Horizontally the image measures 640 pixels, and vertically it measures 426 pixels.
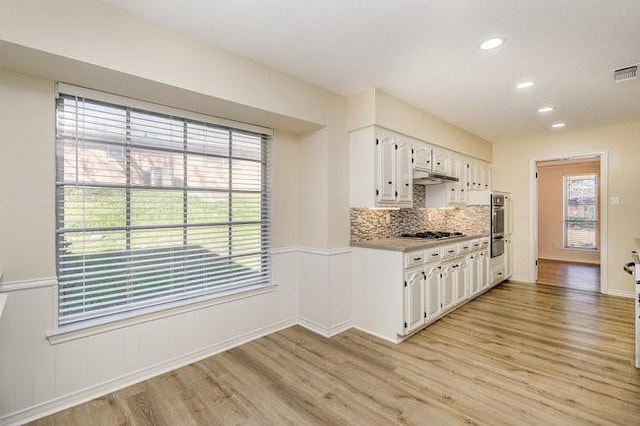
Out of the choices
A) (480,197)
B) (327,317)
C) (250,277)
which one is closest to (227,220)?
(250,277)

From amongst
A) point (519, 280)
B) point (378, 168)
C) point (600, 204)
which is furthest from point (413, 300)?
point (600, 204)

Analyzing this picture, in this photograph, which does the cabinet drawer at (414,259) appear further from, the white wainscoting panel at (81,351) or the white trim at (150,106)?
the white trim at (150,106)

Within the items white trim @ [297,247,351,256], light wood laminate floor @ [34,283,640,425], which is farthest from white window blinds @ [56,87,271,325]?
light wood laminate floor @ [34,283,640,425]

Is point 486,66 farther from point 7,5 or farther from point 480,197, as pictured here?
point 7,5

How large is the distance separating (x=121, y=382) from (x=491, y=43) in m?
3.87

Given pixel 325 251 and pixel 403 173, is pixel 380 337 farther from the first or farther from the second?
pixel 403 173

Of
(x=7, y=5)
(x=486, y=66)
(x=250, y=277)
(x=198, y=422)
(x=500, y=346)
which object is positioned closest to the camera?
(x=7, y=5)

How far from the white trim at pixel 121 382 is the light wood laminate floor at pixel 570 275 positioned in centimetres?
531

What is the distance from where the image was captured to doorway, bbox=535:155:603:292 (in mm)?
7281

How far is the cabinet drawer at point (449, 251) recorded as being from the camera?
3736 millimetres

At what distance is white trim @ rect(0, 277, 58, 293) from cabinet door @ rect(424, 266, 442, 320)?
330cm

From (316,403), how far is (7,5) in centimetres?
300

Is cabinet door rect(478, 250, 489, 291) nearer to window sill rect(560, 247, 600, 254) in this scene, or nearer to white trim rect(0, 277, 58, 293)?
window sill rect(560, 247, 600, 254)

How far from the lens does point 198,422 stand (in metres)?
2.00
